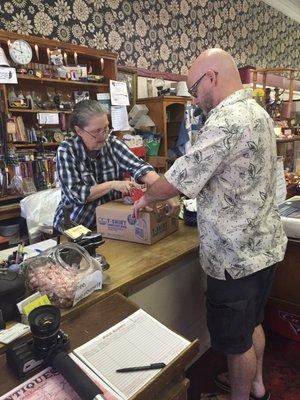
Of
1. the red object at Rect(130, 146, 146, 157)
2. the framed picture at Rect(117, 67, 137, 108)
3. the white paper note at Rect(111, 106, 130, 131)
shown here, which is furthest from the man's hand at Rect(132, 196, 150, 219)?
the framed picture at Rect(117, 67, 137, 108)

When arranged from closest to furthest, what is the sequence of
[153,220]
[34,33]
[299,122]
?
[153,220] → [34,33] → [299,122]

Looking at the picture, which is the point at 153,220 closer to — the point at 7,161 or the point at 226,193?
the point at 226,193

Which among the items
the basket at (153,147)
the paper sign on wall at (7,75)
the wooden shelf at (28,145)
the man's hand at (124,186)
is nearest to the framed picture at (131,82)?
the basket at (153,147)

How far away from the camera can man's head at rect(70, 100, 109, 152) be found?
1858mm

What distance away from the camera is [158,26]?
14.5ft

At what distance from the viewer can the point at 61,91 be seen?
359cm

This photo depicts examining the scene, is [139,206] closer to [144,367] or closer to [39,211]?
[144,367]

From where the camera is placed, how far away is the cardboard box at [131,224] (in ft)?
5.38

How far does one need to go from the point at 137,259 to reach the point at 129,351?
583 mm

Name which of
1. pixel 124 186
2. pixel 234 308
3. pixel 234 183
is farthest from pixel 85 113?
pixel 234 308

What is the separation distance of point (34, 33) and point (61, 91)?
0.58 meters

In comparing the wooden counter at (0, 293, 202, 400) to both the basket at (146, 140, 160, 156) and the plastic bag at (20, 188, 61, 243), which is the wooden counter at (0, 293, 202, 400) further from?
the basket at (146, 140, 160, 156)

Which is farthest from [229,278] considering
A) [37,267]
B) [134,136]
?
[134,136]

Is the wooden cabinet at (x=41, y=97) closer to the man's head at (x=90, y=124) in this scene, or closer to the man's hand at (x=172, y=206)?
the man's head at (x=90, y=124)
